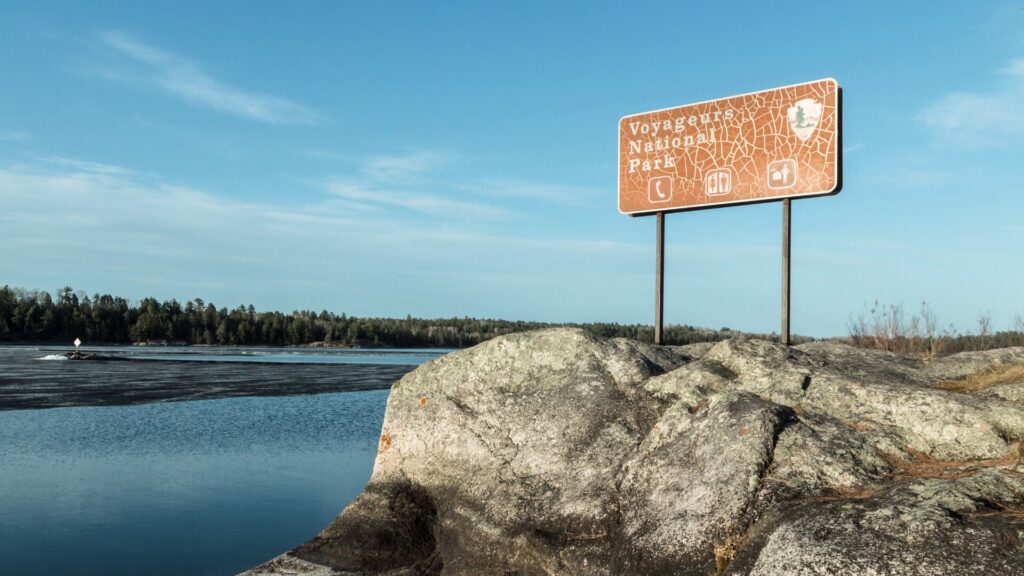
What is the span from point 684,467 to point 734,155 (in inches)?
318

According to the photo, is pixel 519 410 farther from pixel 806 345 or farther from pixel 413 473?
pixel 806 345

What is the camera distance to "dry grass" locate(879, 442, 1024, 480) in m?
5.90

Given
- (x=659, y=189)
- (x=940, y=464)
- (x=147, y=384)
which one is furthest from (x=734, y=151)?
(x=147, y=384)

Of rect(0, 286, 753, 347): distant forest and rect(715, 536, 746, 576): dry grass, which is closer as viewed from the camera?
rect(715, 536, 746, 576): dry grass

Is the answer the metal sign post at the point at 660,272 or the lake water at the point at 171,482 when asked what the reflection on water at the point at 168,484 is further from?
the metal sign post at the point at 660,272

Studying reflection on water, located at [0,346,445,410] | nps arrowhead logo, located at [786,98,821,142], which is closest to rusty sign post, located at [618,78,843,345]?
nps arrowhead logo, located at [786,98,821,142]

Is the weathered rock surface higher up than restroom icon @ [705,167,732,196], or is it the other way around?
restroom icon @ [705,167,732,196]

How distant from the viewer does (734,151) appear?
43.4 feet

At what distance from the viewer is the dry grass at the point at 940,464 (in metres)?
5.90

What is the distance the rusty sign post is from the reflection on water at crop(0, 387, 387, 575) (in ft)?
22.9

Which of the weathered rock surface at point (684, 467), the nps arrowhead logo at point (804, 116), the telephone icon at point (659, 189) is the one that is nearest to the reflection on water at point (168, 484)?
the weathered rock surface at point (684, 467)

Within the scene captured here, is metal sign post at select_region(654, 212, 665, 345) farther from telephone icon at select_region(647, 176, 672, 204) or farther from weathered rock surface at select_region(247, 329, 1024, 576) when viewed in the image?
weathered rock surface at select_region(247, 329, 1024, 576)

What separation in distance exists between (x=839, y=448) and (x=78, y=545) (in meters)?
9.17

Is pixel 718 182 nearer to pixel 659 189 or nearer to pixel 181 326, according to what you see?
pixel 659 189
